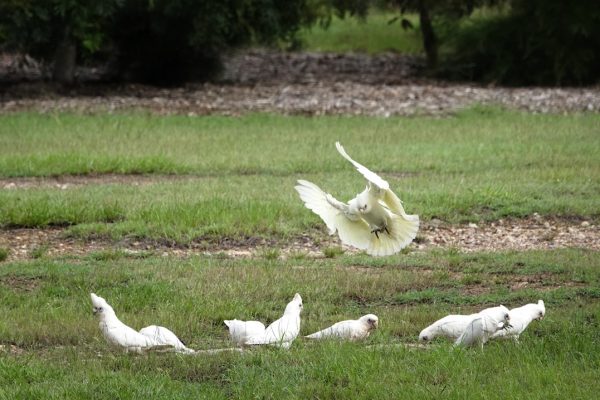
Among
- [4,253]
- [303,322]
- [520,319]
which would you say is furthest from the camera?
[4,253]

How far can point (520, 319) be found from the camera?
705cm

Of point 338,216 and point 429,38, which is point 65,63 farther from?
point 338,216

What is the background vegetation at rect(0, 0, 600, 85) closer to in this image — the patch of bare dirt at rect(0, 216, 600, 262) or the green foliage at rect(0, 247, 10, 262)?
the patch of bare dirt at rect(0, 216, 600, 262)

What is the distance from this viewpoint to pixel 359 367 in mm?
6352

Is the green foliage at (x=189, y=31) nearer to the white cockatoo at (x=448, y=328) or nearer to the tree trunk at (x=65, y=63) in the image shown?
the tree trunk at (x=65, y=63)

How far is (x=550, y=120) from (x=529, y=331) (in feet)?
40.2

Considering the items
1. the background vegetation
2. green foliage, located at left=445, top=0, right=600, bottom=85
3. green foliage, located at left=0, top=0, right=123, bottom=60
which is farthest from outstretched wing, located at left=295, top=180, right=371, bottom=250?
green foliage, located at left=445, top=0, right=600, bottom=85

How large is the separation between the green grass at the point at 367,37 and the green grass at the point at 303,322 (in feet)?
78.2

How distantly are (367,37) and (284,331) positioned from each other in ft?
98.0

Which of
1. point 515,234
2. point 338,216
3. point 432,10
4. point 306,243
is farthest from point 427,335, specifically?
point 432,10

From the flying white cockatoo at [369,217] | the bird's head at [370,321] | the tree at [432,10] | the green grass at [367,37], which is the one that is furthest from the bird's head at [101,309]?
the green grass at [367,37]

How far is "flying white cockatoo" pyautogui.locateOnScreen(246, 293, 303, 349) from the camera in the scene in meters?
6.85

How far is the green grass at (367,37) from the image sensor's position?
34.3 metres

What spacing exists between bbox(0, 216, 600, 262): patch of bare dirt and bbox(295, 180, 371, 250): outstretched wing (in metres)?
1.84
